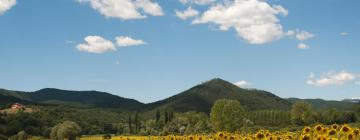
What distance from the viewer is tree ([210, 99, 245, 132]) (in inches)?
5753

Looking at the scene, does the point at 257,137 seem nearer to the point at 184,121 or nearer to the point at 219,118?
the point at 219,118

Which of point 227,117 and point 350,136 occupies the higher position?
point 227,117

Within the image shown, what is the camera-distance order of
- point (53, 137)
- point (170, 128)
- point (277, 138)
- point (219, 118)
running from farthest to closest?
point (170, 128) → point (219, 118) → point (53, 137) → point (277, 138)

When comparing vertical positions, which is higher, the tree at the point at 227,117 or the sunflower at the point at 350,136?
the tree at the point at 227,117

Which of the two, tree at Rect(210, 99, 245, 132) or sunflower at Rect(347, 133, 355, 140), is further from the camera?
tree at Rect(210, 99, 245, 132)

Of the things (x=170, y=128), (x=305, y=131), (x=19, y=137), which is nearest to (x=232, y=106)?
(x=170, y=128)

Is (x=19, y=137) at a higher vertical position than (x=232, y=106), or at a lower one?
lower

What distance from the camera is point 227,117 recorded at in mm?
148250

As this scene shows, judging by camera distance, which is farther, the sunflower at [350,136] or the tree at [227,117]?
the tree at [227,117]

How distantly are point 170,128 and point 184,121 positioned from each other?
19.2 meters

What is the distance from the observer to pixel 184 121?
180 metres

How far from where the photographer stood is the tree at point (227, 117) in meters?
146

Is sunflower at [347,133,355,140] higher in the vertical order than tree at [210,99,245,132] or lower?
lower

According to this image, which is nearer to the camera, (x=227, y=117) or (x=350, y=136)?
(x=350, y=136)
